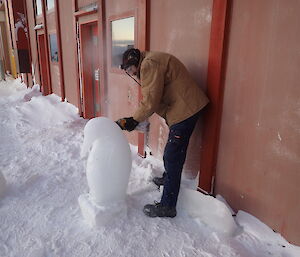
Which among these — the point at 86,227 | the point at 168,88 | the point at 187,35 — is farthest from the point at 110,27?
the point at 86,227

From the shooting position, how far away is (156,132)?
378 cm

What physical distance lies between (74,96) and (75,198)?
167 inches

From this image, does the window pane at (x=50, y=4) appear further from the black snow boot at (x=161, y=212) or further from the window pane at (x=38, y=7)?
the black snow boot at (x=161, y=212)

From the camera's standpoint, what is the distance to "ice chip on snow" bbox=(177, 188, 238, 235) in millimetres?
2457

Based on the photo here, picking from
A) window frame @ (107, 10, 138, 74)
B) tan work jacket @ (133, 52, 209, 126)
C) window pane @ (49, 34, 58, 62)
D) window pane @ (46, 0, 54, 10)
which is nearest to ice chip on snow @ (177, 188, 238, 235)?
tan work jacket @ (133, 52, 209, 126)

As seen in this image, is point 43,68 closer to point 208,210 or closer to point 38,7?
point 38,7

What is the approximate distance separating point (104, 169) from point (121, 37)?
249 centimetres

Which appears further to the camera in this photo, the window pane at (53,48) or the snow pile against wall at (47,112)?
the window pane at (53,48)

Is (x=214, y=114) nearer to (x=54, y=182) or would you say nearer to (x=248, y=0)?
(x=248, y=0)

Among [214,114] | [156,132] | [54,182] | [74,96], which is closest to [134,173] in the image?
[156,132]

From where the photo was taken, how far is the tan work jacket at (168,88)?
2.48m

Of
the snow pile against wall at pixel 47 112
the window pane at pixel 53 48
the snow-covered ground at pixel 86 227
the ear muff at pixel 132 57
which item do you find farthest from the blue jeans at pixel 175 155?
the window pane at pixel 53 48

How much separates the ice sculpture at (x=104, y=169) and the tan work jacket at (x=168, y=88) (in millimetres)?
325

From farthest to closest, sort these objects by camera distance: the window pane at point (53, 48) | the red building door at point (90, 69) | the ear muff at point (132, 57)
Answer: the window pane at point (53, 48) → the red building door at point (90, 69) → the ear muff at point (132, 57)
